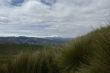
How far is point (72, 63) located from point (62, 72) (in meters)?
0.44

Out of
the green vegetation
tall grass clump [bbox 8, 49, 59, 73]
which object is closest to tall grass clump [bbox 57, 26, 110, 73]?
the green vegetation

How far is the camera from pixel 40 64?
33.0 ft

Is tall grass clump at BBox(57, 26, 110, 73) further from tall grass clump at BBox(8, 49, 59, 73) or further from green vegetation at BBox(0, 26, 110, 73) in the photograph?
tall grass clump at BBox(8, 49, 59, 73)

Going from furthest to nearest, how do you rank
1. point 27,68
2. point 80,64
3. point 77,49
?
point 27,68
point 77,49
point 80,64

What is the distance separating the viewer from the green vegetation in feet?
22.6

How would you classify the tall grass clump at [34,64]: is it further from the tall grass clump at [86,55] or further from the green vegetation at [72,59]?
the tall grass clump at [86,55]

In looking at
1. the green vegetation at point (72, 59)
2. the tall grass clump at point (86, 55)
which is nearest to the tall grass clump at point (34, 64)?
the green vegetation at point (72, 59)

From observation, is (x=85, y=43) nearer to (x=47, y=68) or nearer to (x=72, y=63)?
(x=72, y=63)

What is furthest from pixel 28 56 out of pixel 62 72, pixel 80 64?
pixel 80 64

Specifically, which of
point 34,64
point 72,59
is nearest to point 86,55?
point 72,59

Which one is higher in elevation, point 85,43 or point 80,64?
point 85,43

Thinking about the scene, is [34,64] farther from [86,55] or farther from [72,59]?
[86,55]

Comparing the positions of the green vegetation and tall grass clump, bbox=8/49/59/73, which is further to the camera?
tall grass clump, bbox=8/49/59/73

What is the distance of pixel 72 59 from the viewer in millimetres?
8906
